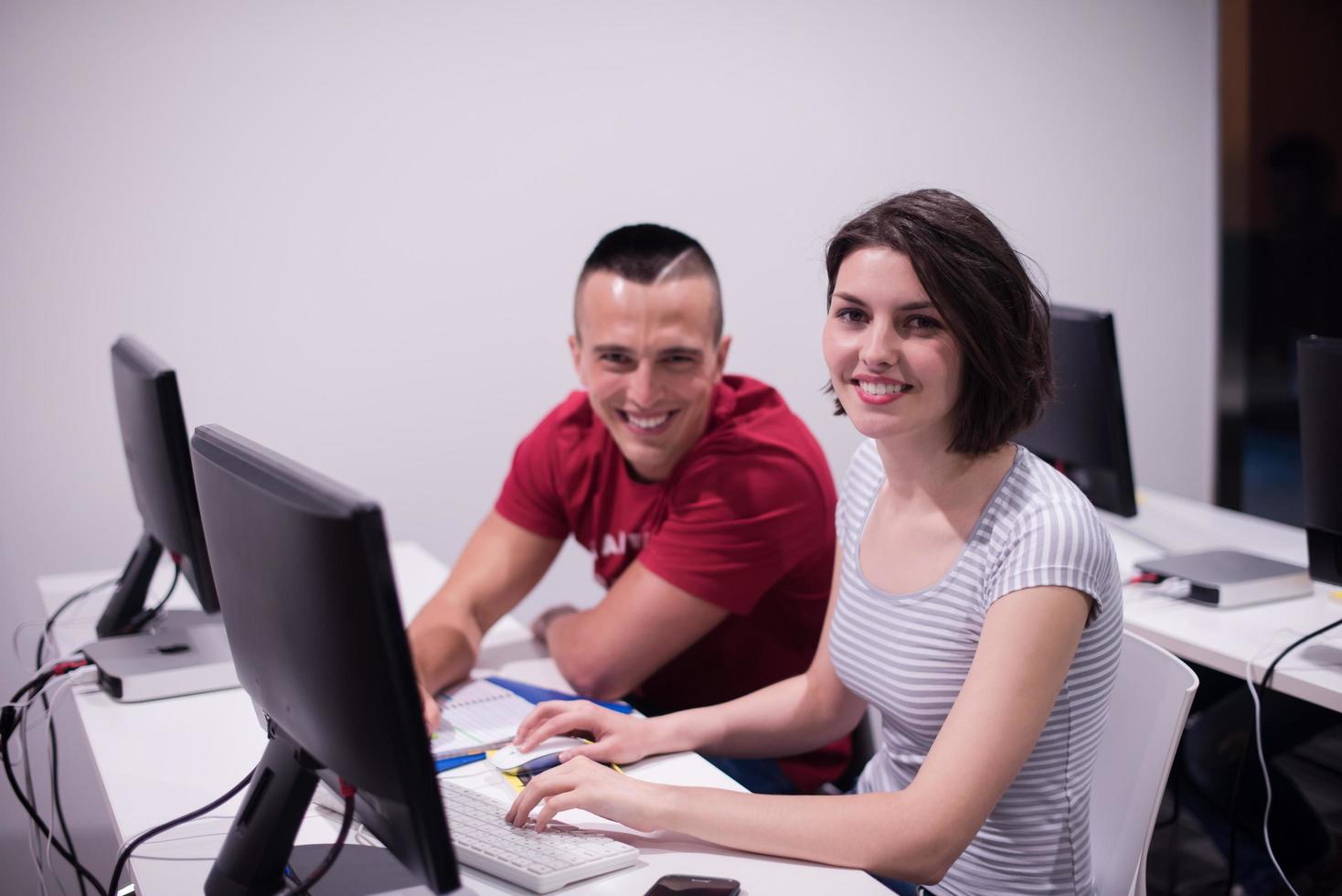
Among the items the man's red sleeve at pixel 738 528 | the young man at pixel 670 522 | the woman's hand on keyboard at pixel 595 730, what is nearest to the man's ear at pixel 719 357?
the young man at pixel 670 522

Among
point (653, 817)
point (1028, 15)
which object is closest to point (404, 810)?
point (653, 817)

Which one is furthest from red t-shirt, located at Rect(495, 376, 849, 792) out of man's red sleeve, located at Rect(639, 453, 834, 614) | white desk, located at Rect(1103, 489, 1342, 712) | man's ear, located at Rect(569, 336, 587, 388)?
white desk, located at Rect(1103, 489, 1342, 712)

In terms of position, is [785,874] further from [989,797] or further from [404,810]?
[404,810]

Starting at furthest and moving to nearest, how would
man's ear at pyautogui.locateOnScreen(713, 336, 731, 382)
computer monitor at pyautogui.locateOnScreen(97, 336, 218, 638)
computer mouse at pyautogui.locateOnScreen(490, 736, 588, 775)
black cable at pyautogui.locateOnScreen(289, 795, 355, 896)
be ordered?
man's ear at pyautogui.locateOnScreen(713, 336, 731, 382)
computer monitor at pyautogui.locateOnScreen(97, 336, 218, 638)
computer mouse at pyautogui.locateOnScreen(490, 736, 588, 775)
black cable at pyautogui.locateOnScreen(289, 795, 355, 896)

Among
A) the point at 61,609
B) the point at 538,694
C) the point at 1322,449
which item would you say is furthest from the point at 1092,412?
the point at 61,609

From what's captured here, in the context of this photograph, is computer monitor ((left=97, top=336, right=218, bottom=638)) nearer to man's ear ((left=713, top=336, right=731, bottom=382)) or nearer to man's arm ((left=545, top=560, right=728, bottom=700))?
man's arm ((left=545, top=560, right=728, bottom=700))

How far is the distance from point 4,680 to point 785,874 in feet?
6.61

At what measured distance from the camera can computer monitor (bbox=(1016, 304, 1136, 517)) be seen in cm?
223

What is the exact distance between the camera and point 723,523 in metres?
1.84

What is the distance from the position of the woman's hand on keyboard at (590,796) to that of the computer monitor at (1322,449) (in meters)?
1.13

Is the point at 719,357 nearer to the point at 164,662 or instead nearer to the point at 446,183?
the point at 164,662

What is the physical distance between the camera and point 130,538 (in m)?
2.90

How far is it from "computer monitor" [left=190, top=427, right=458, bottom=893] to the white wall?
1.71 m

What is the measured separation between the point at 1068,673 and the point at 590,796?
54 cm
